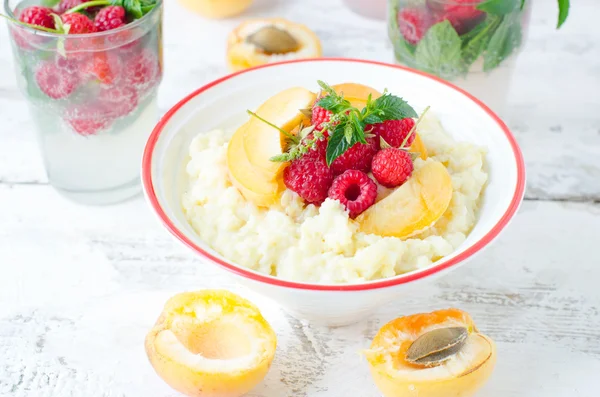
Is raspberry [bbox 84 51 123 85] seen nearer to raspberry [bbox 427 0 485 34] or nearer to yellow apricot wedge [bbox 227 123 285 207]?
yellow apricot wedge [bbox 227 123 285 207]

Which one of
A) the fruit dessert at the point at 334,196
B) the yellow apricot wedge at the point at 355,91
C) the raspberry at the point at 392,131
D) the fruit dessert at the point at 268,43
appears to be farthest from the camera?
the fruit dessert at the point at 268,43

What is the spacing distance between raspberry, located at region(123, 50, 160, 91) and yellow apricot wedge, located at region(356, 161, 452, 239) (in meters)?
0.84

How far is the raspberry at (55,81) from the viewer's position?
6.72ft

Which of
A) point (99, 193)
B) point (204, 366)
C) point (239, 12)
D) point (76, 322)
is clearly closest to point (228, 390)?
point (204, 366)

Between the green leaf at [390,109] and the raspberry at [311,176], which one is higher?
the green leaf at [390,109]

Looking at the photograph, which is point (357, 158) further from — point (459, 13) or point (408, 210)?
point (459, 13)

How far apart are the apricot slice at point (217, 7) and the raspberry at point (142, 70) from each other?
33.4 inches

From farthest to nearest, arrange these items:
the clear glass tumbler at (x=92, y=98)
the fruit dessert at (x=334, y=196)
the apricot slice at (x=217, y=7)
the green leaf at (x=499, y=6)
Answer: the apricot slice at (x=217, y=7)
the green leaf at (x=499, y=6)
the clear glass tumbler at (x=92, y=98)
the fruit dessert at (x=334, y=196)

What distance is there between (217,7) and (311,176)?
1526 millimetres

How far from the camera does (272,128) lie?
1791 millimetres

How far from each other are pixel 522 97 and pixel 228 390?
1.59 m

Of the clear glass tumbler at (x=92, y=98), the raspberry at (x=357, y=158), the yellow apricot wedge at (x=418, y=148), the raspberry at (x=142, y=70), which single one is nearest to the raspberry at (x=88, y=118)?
the clear glass tumbler at (x=92, y=98)

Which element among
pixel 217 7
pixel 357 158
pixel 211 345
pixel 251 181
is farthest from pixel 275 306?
pixel 217 7

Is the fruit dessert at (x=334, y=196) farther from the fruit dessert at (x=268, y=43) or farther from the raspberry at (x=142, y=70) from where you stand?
the fruit dessert at (x=268, y=43)
